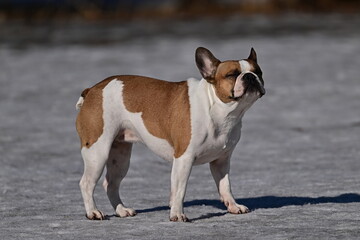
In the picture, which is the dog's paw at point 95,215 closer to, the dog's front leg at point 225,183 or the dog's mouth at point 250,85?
the dog's front leg at point 225,183

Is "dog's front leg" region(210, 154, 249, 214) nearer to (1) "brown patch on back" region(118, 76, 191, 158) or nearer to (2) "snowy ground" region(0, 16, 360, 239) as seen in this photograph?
(2) "snowy ground" region(0, 16, 360, 239)

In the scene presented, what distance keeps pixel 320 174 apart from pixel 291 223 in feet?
8.86

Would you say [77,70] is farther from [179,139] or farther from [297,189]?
[179,139]

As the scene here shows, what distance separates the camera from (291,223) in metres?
6.23

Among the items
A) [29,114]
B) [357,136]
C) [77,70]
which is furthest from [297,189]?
[77,70]

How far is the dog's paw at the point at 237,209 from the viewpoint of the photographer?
6.69 metres

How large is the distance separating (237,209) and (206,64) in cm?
120

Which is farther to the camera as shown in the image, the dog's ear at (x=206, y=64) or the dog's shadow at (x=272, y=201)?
the dog's shadow at (x=272, y=201)

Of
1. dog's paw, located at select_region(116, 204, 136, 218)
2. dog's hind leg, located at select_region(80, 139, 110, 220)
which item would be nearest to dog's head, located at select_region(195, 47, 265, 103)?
dog's hind leg, located at select_region(80, 139, 110, 220)

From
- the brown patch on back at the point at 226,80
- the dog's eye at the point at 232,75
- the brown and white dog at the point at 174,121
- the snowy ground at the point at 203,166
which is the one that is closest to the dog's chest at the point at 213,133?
the brown and white dog at the point at 174,121

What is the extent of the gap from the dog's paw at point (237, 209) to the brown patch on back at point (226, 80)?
0.94 m

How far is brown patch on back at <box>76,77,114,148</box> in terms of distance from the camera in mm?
6652

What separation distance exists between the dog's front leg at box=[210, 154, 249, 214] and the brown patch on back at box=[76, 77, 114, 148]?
0.98 meters

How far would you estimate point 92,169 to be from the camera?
6.67m
